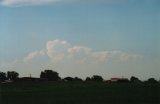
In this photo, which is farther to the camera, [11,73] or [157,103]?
[11,73]

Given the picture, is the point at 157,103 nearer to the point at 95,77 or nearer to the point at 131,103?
the point at 131,103

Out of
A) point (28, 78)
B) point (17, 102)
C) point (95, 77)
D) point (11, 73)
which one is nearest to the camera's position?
point (17, 102)

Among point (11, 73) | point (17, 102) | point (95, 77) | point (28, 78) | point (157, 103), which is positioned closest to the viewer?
point (157, 103)

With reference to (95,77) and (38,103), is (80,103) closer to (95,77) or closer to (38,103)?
(38,103)

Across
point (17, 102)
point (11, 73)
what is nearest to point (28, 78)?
point (11, 73)

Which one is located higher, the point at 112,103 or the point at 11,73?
the point at 11,73

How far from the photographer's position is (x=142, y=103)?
25.9m

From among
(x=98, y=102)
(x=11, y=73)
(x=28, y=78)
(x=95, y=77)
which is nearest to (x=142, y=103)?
(x=98, y=102)

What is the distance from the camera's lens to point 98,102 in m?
26.9

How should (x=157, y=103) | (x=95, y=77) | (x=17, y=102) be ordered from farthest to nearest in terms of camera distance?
1. (x=95, y=77)
2. (x=17, y=102)
3. (x=157, y=103)

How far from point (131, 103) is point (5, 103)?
787cm

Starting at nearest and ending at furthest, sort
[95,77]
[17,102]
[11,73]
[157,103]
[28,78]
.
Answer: [157,103] < [17,102] < [28,78] < [11,73] < [95,77]

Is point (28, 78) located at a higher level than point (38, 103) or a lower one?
higher

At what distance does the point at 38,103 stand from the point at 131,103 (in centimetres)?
572
